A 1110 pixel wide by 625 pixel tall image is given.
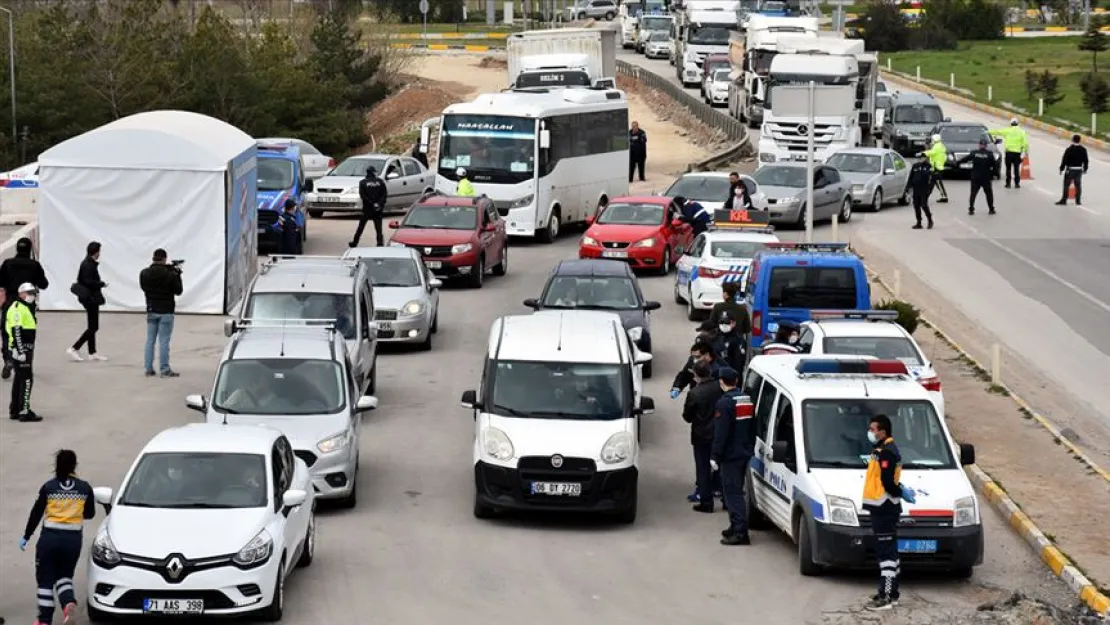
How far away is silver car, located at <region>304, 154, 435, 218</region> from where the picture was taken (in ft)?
146

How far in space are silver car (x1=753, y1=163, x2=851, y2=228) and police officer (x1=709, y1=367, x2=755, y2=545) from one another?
76.6 ft

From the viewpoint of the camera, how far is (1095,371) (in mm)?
27203

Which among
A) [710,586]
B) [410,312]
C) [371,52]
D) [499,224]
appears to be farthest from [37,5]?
[710,586]

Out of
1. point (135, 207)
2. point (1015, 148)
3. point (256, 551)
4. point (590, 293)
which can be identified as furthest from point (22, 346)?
point (1015, 148)

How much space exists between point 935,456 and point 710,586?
91.2 inches

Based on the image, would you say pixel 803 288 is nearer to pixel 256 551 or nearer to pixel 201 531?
pixel 256 551

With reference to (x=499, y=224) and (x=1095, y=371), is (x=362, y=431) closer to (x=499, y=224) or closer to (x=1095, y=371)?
(x=1095, y=371)

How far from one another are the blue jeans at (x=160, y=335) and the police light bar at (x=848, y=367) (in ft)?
36.9

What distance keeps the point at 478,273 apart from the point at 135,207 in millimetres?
6421

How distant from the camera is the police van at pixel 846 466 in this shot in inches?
622

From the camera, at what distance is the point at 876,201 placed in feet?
146

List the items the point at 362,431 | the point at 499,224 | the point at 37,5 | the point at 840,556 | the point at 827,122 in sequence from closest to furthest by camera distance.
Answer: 1. the point at 840,556
2. the point at 362,431
3. the point at 499,224
4. the point at 827,122
5. the point at 37,5

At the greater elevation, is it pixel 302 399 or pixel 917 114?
pixel 302 399

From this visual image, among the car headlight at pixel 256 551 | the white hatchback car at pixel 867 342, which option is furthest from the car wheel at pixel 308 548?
the white hatchback car at pixel 867 342
